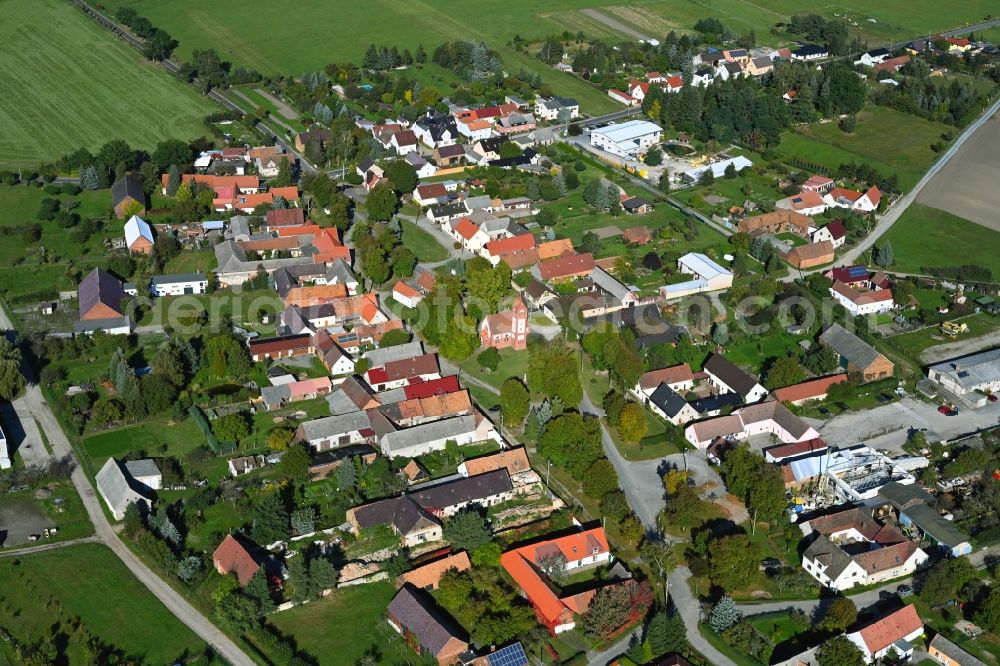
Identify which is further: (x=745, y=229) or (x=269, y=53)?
(x=269, y=53)

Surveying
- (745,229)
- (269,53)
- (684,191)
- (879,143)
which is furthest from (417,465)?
(269,53)

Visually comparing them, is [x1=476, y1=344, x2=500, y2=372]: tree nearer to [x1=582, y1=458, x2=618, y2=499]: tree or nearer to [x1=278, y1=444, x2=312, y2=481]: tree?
[x1=582, y1=458, x2=618, y2=499]: tree

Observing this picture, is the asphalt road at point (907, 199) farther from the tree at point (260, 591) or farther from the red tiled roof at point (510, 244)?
the tree at point (260, 591)

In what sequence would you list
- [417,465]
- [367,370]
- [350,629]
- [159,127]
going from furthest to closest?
[159,127]
[367,370]
[417,465]
[350,629]

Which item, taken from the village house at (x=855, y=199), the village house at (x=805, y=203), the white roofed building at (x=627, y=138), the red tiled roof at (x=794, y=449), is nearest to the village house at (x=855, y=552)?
the red tiled roof at (x=794, y=449)

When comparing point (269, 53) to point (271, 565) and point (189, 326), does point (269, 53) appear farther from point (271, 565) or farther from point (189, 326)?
point (271, 565)

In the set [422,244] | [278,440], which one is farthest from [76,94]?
[278,440]

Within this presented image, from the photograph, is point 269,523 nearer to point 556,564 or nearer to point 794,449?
point 556,564

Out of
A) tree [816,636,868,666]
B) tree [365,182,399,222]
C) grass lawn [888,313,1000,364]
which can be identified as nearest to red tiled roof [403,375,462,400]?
tree [365,182,399,222]
